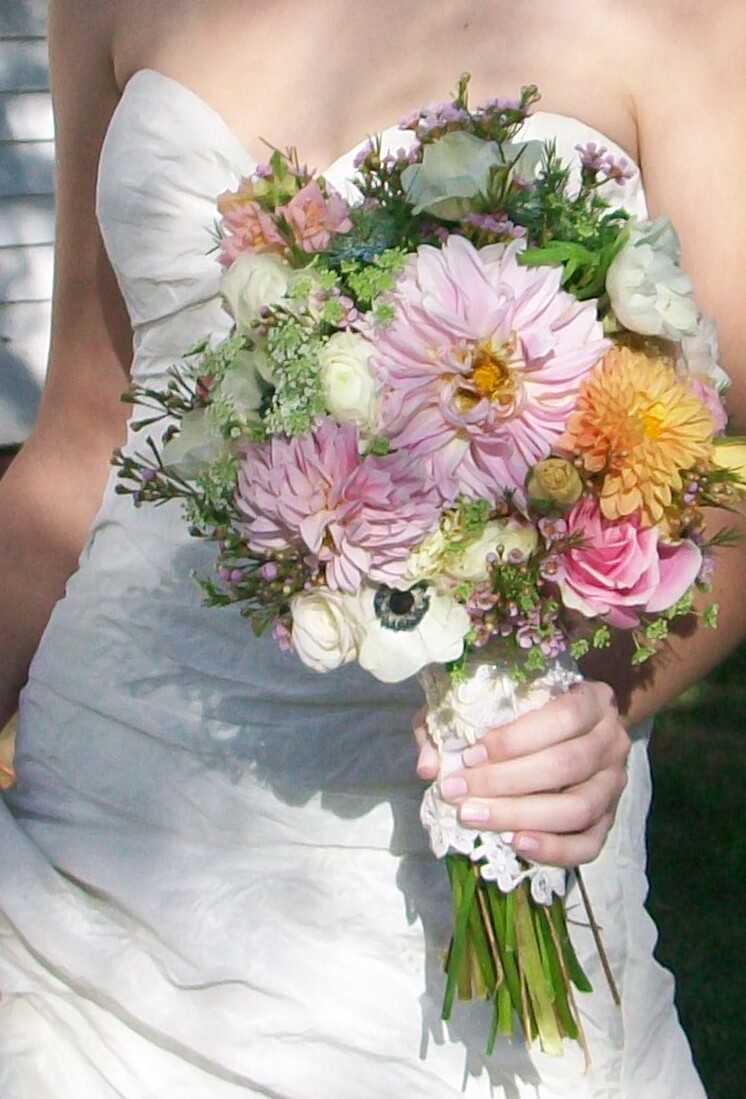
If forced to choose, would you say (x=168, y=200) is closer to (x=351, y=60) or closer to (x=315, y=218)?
(x=351, y=60)

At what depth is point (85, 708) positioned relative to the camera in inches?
77.4

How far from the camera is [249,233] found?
56.2 inches

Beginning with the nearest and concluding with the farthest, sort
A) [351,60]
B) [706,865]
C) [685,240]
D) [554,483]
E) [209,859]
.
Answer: [554,483] < [685,240] < [209,859] < [351,60] < [706,865]

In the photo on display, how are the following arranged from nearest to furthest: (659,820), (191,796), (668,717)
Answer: (191,796)
(659,820)
(668,717)

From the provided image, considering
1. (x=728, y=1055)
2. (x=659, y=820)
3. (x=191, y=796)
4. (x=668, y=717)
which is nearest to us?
(x=191, y=796)

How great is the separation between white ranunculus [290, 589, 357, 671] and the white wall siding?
3879 mm

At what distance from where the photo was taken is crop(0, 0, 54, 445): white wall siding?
5.01 m

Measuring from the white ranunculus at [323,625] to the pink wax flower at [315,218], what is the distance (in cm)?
31

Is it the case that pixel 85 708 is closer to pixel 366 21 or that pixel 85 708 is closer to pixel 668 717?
pixel 366 21

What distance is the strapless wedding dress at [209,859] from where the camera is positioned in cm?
165

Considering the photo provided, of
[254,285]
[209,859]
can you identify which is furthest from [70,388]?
[254,285]

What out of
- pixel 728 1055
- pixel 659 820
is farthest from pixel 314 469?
pixel 659 820

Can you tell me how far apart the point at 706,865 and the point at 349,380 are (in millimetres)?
3292

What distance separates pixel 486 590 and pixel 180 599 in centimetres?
65
